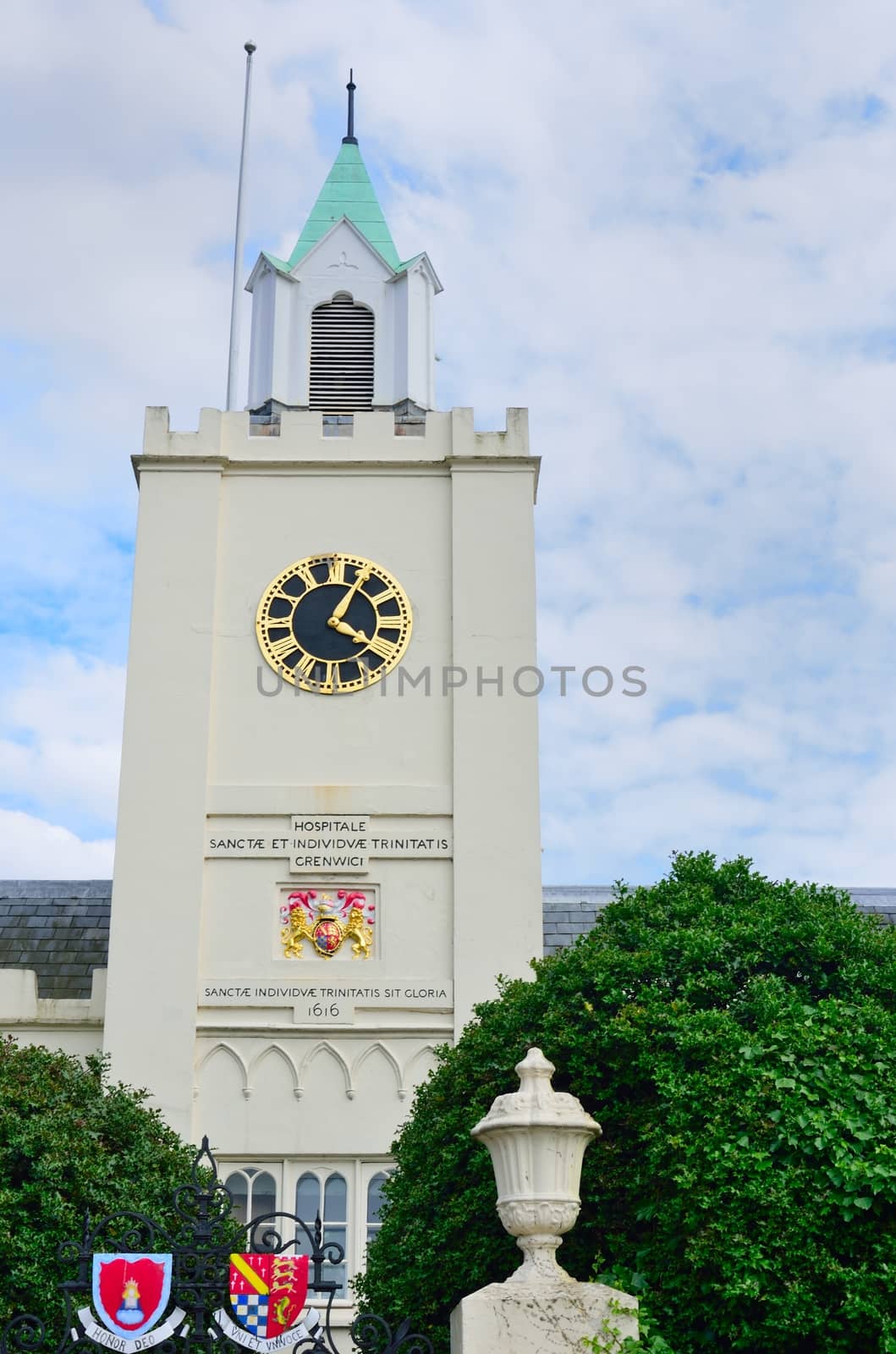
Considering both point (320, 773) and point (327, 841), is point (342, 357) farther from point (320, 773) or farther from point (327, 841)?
point (327, 841)

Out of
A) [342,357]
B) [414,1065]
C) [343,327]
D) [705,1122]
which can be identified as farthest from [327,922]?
[343,327]

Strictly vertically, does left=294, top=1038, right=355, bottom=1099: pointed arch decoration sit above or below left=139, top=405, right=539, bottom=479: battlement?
below

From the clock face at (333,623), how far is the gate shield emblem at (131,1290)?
15.7 m

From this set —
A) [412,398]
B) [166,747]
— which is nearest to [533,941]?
[166,747]

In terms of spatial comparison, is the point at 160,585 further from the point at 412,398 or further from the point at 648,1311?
the point at 648,1311

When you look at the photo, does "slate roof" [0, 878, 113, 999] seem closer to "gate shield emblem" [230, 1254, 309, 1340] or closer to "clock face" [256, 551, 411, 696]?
"clock face" [256, 551, 411, 696]

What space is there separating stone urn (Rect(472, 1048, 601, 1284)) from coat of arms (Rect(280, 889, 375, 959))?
1372 centimetres

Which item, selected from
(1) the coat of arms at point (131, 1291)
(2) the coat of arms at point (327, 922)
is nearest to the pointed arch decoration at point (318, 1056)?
(2) the coat of arms at point (327, 922)

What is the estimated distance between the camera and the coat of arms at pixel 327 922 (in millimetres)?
27266

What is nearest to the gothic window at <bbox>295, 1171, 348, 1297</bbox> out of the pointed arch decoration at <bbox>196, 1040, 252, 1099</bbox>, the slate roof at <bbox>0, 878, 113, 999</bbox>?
the pointed arch decoration at <bbox>196, 1040, 252, 1099</bbox>

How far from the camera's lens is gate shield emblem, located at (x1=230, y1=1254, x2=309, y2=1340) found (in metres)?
14.4

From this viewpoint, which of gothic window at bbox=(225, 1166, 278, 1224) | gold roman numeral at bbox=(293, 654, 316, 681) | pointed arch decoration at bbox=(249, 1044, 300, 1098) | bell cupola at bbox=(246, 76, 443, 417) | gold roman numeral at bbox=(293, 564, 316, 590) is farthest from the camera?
bell cupola at bbox=(246, 76, 443, 417)

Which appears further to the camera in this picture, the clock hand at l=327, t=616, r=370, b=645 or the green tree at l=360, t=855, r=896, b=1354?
the clock hand at l=327, t=616, r=370, b=645

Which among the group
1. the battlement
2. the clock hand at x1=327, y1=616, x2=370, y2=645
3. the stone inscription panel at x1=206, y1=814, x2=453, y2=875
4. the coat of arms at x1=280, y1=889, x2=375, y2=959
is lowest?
the coat of arms at x1=280, y1=889, x2=375, y2=959
